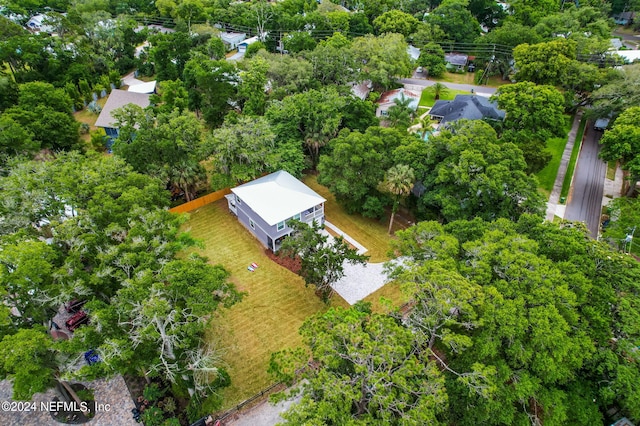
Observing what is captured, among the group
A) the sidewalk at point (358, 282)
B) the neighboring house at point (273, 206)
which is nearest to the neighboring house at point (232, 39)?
the neighboring house at point (273, 206)

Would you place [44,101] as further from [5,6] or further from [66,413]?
[5,6]

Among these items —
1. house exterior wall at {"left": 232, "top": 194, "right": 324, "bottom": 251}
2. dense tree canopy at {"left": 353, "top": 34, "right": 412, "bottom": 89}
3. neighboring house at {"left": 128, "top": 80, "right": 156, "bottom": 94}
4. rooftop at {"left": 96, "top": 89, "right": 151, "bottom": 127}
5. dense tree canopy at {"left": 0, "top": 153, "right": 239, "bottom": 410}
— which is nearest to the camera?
dense tree canopy at {"left": 0, "top": 153, "right": 239, "bottom": 410}

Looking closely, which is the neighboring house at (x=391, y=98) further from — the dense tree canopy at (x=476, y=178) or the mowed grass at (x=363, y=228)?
the dense tree canopy at (x=476, y=178)

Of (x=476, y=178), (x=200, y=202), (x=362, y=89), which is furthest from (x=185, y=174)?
(x=362, y=89)

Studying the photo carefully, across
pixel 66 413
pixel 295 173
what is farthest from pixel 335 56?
pixel 66 413

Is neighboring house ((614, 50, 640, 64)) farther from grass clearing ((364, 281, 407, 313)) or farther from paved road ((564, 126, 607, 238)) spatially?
grass clearing ((364, 281, 407, 313))

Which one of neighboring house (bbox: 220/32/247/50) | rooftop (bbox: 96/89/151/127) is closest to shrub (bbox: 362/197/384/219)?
rooftop (bbox: 96/89/151/127)
